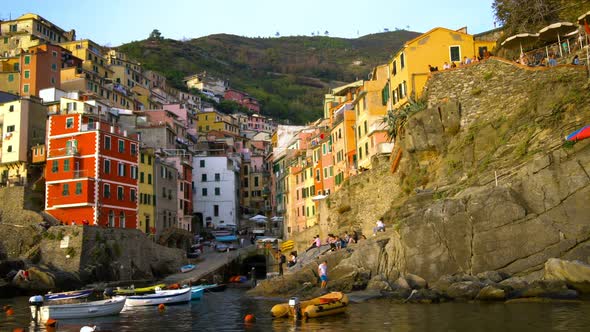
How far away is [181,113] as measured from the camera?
404 ft

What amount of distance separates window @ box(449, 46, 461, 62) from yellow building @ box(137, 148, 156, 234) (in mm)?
41531

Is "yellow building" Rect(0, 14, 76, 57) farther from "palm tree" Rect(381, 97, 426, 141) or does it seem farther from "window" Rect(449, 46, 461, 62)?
"window" Rect(449, 46, 461, 62)

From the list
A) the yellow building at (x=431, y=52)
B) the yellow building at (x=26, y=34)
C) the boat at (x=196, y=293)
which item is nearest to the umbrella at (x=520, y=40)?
the yellow building at (x=431, y=52)

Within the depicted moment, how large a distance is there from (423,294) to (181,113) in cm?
9522

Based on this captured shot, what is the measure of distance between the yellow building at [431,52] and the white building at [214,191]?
5498cm

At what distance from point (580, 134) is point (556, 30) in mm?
13906

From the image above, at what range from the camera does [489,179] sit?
3984cm

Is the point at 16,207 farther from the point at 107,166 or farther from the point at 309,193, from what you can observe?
the point at 309,193

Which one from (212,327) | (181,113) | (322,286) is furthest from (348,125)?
(181,113)

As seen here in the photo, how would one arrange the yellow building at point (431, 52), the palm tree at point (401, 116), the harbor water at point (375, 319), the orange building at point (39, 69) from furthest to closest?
the orange building at point (39, 69) → the yellow building at point (431, 52) → the palm tree at point (401, 116) → the harbor water at point (375, 319)

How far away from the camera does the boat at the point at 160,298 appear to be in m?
42.8

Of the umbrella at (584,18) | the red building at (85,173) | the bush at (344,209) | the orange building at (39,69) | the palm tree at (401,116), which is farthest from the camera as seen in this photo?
the orange building at (39,69)

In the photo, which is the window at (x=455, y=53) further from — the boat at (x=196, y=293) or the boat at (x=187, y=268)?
the boat at (x=187, y=268)

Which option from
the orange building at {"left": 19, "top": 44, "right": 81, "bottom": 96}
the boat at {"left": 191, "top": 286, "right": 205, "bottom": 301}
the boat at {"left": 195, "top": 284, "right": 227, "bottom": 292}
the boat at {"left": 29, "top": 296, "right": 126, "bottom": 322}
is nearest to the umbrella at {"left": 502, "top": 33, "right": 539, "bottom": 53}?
the boat at {"left": 191, "top": 286, "right": 205, "bottom": 301}
